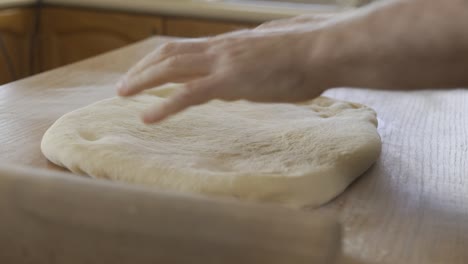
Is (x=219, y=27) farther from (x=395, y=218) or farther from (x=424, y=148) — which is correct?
(x=395, y=218)

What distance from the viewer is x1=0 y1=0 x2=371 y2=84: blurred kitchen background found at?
2104mm

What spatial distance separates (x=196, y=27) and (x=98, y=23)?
40cm

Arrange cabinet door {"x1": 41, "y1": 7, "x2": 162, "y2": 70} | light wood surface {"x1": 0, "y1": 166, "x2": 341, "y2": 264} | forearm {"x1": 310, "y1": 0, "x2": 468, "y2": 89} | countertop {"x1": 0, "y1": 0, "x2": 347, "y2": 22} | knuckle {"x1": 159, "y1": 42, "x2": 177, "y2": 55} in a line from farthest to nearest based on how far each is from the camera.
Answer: cabinet door {"x1": 41, "y1": 7, "x2": 162, "y2": 70} < countertop {"x1": 0, "y1": 0, "x2": 347, "y2": 22} < knuckle {"x1": 159, "y1": 42, "x2": 177, "y2": 55} < forearm {"x1": 310, "y1": 0, "x2": 468, "y2": 89} < light wood surface {"x1": 0, "y1": 166, "x2": 341, "y2": 264}

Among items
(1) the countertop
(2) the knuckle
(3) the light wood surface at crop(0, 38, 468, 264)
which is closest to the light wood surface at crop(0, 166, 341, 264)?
(3) the light wood surface at crop(0, 38, 468, 264)

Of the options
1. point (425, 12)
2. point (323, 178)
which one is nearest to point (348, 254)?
point (323, 178)

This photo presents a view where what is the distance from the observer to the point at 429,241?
1.88 feet

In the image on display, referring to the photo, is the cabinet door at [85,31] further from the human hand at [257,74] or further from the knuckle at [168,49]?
the human hand at [257,74]

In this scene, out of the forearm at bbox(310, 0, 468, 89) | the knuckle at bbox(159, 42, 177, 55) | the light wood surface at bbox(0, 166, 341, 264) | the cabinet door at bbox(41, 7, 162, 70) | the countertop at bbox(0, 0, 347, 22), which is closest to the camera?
the light wood surface at bbox(0, 166, 341, 264)

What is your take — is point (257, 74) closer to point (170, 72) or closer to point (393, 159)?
point (170, 72)

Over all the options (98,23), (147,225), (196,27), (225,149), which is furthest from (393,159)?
(98,23)

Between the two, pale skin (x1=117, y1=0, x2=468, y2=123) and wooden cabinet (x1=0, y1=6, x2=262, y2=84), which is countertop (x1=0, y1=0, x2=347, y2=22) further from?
pale skin (x1=117, y1=0, x2=468, y2=123)

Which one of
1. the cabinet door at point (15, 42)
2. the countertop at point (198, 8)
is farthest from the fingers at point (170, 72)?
the cabinet door at point (15, 42)

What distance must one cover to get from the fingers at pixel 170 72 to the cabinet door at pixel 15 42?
1.58m

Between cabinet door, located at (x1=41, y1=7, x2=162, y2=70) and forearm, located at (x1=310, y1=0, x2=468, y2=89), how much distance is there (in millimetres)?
1672
